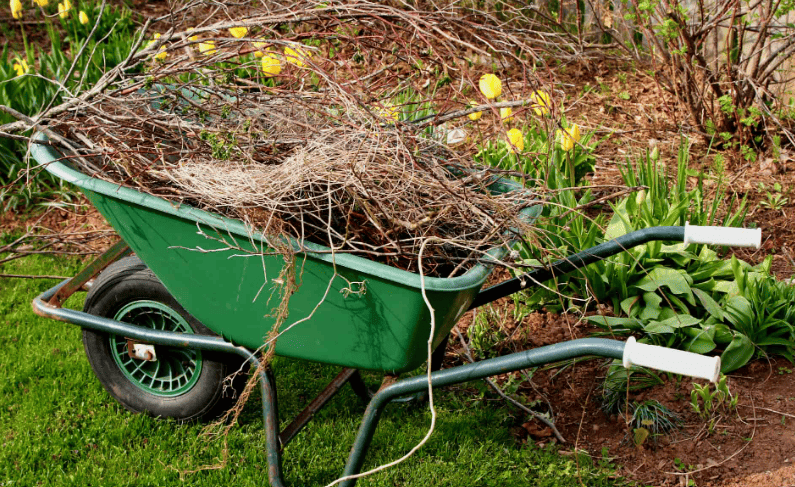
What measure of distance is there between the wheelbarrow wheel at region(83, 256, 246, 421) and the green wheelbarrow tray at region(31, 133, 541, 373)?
244 mm

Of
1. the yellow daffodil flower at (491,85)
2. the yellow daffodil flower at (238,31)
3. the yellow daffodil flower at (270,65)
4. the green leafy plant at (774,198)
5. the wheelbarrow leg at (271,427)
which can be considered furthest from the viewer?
the green leafy plant at (774,198)

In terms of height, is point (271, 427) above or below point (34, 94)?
below

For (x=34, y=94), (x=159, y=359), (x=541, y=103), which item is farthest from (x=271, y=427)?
(x=34, y=94)

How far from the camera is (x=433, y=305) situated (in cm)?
166

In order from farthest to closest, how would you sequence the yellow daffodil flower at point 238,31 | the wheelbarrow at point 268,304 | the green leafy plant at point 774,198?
the green leafy plant at point 774,198 < the yellow daffodil flower at point 238,31 < the wheelbarrow at point 268,304

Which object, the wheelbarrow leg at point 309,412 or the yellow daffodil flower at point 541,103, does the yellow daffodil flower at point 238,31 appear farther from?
the wheelbarrow leg at point 309,412

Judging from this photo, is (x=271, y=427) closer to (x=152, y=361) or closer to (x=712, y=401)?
(x=152, y=361)

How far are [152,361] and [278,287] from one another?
845 mm

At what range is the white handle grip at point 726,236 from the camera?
1.71m

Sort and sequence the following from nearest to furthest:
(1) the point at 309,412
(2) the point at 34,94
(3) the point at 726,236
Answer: (3) the point at 726,236
(1) the point at 309,412
(2) the point at 34,94

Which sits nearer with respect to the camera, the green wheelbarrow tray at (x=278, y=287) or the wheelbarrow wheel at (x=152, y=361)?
the green wheelbarrow tray at (x=278, y=287)

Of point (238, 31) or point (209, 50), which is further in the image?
point (238, 31)

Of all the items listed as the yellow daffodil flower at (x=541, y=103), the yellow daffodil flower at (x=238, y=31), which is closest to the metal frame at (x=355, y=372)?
the yellow daffodil flower at (x=541, y=103)

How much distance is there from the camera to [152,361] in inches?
96.0
